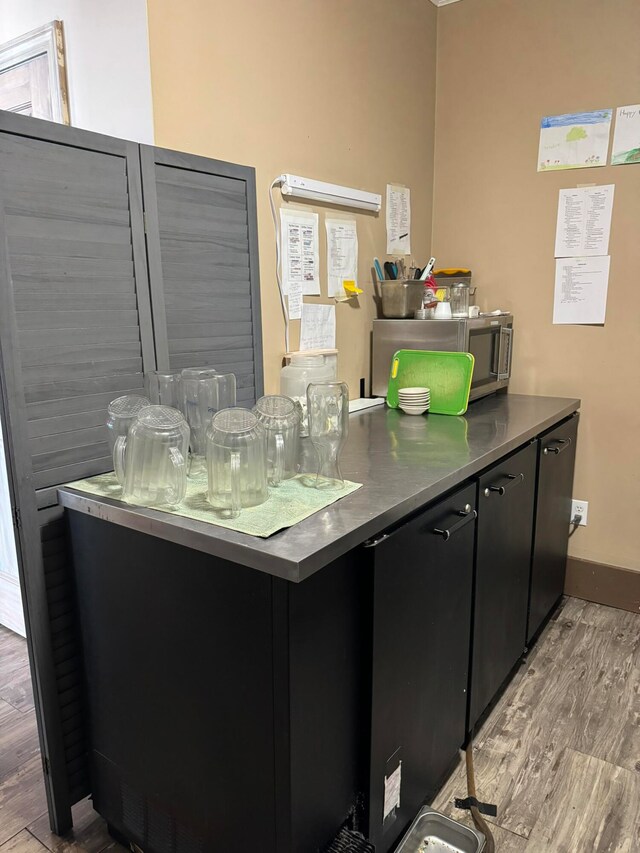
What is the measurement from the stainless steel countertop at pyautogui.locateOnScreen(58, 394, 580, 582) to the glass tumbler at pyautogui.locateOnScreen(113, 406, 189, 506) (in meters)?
0.04

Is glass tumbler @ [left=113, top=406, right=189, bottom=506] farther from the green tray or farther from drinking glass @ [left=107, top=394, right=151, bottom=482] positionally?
the green tray

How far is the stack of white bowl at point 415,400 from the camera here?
230 cm

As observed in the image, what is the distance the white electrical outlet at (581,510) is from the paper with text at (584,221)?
1077mm

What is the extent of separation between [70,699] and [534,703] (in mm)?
1487

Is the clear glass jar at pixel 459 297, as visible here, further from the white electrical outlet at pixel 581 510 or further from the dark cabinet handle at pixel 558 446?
the white electrical outlet at pixel 581 510

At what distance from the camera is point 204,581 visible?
1.20m

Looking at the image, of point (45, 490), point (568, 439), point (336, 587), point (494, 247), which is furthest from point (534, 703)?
point (494, 247)

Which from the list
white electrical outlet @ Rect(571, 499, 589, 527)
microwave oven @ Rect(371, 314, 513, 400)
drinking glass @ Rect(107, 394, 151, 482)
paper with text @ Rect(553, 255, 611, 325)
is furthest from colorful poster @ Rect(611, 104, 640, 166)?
drinking glass @ Rect(107, 394, 151, 482)

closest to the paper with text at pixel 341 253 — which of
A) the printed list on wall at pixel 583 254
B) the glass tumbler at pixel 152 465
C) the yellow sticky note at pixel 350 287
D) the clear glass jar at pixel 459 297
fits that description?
the yellow sticky note at pixel 350 287

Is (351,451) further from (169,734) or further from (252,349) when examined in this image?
(169,734)

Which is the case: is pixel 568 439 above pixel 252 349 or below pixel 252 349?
below

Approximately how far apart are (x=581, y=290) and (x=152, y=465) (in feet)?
6.83

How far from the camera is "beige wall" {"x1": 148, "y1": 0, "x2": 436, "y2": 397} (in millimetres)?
1734

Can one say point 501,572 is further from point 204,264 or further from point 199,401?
point 204,264
